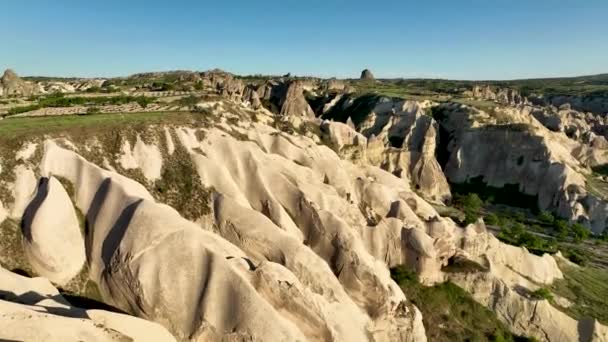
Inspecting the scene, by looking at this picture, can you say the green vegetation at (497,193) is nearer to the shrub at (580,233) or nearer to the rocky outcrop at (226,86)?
the shrub at (580,233)

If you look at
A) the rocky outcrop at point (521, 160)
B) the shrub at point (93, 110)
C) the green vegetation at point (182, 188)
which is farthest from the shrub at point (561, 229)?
the shrub at point (93, 110)

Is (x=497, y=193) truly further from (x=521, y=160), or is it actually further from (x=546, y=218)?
(x=546, y=218)

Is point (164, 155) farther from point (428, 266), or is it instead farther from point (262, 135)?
point (428, 266)

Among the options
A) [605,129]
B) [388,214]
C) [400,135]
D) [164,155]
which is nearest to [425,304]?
[388,214]

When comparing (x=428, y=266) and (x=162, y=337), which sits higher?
(x=162, y=337)

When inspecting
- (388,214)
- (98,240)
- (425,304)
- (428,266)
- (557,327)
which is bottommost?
(557,327)

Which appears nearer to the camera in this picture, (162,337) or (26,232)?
(162,337)

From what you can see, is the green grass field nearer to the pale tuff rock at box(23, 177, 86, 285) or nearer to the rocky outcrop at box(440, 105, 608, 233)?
the pale tuff rock at box(23, 177, 86, 285)

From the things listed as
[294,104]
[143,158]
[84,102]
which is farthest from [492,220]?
[294,104]
